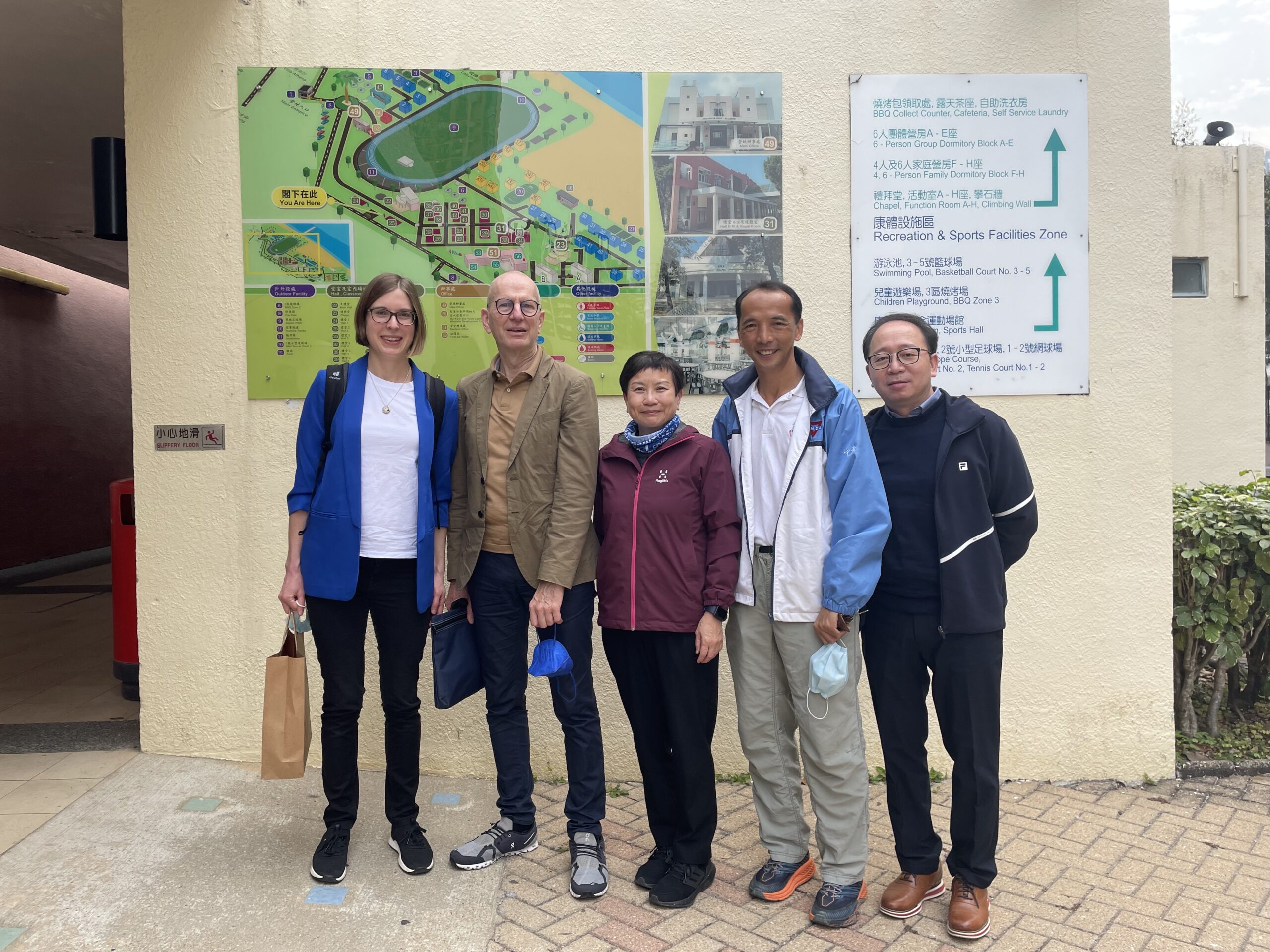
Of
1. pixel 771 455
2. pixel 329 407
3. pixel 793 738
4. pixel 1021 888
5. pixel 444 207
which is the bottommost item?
pixel 1021 888

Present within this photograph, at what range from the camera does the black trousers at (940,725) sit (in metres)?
2.71

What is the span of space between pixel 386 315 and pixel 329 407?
1.17ft

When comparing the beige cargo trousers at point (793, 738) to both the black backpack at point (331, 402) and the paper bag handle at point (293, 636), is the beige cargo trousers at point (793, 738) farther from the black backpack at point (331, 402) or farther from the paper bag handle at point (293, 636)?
the paper bag handle at point (293, 636)

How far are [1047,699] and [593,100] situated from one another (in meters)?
3.37

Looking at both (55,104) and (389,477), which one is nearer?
(389,477)

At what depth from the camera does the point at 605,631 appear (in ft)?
9.77

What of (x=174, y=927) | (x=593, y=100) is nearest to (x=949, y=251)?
(x=593, y=100)

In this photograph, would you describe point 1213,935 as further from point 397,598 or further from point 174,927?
point 174,927

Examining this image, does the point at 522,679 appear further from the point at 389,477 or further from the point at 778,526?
the point at 778,526

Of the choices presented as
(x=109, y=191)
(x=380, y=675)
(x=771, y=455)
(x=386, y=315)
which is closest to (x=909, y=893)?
(x=771, y=455)

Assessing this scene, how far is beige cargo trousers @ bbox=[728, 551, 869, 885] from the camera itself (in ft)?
9.19

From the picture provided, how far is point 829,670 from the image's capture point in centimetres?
270

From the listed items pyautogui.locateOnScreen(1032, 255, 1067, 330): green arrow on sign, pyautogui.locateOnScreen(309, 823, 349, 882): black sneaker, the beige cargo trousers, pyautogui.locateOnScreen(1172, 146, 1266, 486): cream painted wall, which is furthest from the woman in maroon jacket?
pyautogui.locateOnScreen(1172, 146, 1266, 486): cream painted wall

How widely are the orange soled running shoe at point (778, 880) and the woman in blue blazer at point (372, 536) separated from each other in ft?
3.67
